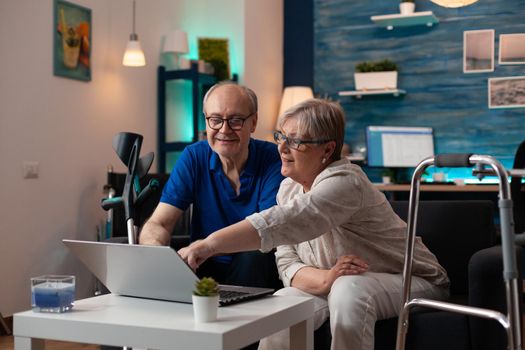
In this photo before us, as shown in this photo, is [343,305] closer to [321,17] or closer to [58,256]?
[58,256]

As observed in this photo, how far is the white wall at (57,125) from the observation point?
4.19 m

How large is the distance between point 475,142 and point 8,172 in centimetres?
345

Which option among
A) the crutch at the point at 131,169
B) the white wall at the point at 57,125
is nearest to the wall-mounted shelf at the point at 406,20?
the white wall at the point at 57,125

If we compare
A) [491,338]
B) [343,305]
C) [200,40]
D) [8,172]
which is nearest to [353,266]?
[343,305]

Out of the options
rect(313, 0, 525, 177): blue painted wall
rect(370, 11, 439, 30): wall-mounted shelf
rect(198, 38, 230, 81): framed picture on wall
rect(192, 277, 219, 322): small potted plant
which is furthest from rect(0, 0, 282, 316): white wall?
rect(192, 277, 219, 322): small potted plant

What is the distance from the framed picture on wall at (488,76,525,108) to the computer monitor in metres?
0.53

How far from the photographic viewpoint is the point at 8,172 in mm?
4168

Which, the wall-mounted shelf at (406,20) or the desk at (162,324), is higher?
the wall-mounted shelf at (406,20)

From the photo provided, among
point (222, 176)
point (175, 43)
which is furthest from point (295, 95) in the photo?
point (222, 176)

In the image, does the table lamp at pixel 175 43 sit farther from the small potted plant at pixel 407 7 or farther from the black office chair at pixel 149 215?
the small potted plant at pixel 407 7

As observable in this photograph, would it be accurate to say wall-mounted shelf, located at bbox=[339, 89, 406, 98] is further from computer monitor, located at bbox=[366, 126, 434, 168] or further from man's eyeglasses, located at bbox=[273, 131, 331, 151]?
man's eyeglasses, located at bbox=[273, 131, 331, 151]

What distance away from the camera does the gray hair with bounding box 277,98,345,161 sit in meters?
2.28

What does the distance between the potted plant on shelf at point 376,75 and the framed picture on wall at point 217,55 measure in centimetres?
105

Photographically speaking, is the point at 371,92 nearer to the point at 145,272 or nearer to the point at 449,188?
the point at 449,188
